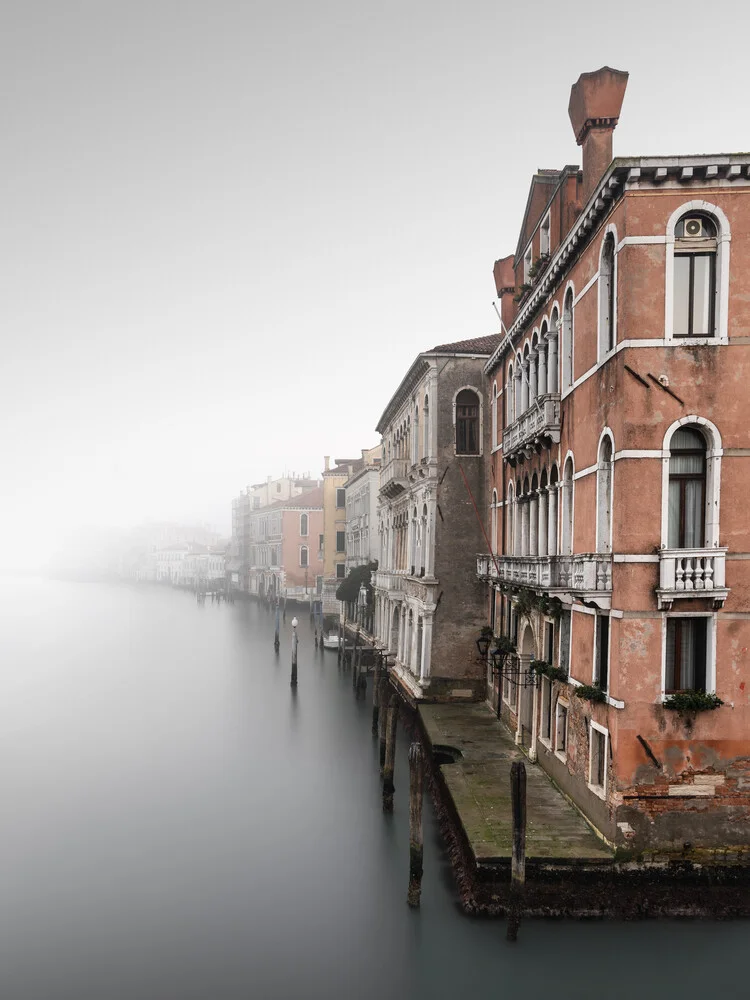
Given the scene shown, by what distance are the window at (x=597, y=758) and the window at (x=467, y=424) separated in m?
11.0

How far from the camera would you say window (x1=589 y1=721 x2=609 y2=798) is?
36.8 ft

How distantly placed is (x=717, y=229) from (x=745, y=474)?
312cm

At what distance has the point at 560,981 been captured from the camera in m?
9.73

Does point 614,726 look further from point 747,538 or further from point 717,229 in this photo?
point 717,229

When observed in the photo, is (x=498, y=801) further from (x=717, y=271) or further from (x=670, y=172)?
(x=670, y=172)

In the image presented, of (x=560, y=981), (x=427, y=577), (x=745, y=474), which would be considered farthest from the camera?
(x=427, y=577)

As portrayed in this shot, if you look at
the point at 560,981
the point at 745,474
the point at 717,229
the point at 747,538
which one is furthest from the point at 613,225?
the point at 560,981

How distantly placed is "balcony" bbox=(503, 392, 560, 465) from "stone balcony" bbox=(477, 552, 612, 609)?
7.03 ft

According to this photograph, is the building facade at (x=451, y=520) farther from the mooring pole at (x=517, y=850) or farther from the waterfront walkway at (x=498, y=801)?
the mooring pole at (x=517, y=850)

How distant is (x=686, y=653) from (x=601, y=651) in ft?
4.03

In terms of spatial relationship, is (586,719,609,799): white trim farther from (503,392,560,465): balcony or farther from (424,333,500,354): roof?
(424,333,500,354): roof

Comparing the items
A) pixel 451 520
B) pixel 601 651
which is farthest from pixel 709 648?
pixel 451 520

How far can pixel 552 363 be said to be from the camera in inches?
567

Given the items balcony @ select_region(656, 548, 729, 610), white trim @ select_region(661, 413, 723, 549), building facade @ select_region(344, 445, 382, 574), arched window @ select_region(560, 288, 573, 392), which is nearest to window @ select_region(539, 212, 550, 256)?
arched window @ select_region(560, 288, 573, 392)
